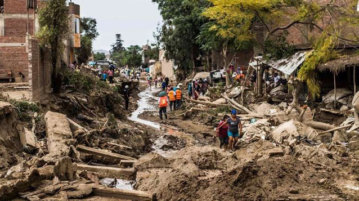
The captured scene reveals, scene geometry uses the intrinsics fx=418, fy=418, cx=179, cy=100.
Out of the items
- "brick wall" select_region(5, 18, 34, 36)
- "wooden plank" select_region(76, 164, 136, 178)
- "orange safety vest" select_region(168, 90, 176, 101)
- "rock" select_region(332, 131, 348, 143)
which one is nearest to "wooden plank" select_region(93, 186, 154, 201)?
"wooden plank" select_region(76, 164, 136, 178)

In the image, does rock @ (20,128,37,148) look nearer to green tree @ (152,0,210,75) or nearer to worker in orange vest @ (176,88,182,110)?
worker in orange vest @ (176,88,182,110)

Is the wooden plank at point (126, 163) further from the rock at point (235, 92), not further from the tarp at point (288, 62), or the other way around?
the rock at point (235, 92)

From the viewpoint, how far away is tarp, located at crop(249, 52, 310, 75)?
21.1 m

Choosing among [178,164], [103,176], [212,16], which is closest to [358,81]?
[212,16]

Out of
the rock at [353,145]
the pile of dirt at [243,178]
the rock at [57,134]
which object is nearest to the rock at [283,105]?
the rock at [353,145]

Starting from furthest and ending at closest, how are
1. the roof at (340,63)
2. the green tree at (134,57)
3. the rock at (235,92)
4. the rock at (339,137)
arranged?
the green tree at (134,57) < the rock at (235,92) < the roof at (340,63) < the rock at (339,137)

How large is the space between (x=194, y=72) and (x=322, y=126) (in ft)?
92.7

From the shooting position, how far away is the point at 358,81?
21.5m

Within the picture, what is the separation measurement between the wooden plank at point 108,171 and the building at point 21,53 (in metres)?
6.33

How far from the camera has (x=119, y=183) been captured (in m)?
9.90

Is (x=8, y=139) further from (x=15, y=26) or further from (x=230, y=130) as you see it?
(x=15, y=26)

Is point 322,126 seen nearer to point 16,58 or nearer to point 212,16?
point 212,16

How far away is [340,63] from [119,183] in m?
12.7

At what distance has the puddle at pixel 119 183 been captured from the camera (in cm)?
962
